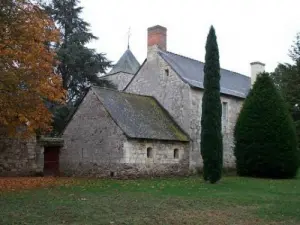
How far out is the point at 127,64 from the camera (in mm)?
46156

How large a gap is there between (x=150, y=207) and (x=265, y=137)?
13443 mm

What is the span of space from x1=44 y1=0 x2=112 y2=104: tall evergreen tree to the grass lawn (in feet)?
61.0

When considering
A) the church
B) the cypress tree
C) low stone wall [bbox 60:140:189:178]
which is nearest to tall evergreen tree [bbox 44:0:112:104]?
the church

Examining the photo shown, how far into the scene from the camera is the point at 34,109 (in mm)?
15250

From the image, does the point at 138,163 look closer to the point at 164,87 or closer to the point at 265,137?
the point at 164,87

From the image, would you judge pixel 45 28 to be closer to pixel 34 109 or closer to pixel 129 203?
pixel 34 109

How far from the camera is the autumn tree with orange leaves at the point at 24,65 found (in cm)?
1326

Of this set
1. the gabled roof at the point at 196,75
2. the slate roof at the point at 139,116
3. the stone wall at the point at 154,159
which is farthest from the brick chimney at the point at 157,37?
the stone wall at the point at 154,159

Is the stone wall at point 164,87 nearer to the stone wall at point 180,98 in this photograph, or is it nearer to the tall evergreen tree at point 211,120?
the stone wall at point 180,98

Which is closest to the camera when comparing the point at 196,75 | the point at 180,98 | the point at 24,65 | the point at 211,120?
the point at 24,65

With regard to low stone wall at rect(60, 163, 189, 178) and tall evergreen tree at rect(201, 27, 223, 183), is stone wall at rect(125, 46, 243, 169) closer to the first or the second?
low stone wall at rect(60, 163, 189, 178)

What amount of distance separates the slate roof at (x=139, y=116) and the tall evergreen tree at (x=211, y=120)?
13.7 ft

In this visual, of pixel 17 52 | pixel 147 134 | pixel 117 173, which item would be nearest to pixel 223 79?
pixel 147 134

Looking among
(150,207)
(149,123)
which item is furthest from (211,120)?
(150,207)
